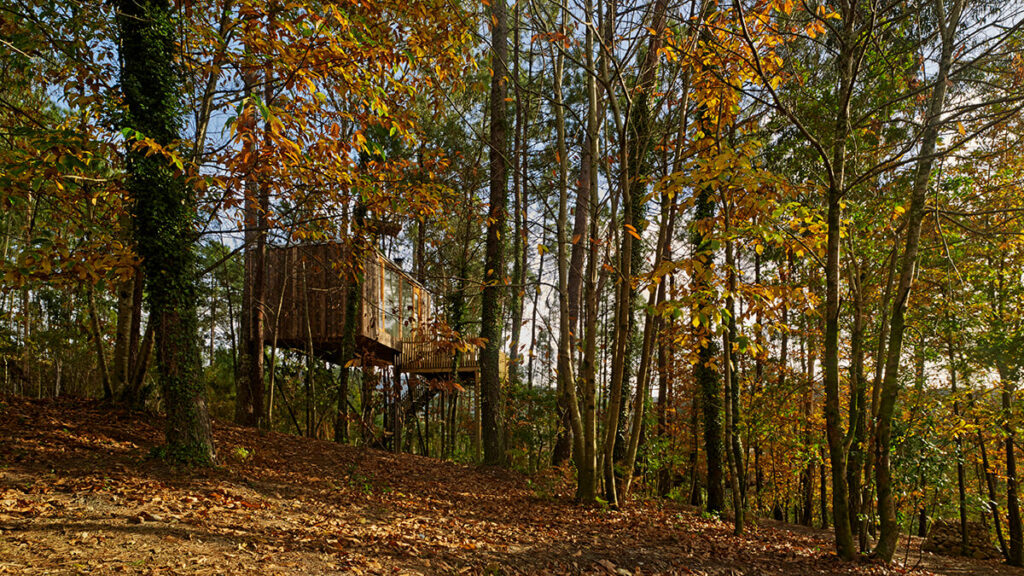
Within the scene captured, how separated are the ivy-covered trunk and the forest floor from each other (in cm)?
53

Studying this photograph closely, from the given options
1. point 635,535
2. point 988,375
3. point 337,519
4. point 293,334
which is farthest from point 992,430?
point 293,334

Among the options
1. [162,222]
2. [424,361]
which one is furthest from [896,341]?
[424,361]

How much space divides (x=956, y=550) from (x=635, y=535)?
32.2ft

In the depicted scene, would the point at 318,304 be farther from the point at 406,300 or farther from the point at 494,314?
the point at 494,314

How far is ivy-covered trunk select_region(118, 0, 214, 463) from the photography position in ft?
17.5

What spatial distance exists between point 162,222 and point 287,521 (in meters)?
3.33

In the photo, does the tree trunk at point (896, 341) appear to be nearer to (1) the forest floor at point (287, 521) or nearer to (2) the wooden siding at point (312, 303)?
(1) the forest floor at point (287, 521)

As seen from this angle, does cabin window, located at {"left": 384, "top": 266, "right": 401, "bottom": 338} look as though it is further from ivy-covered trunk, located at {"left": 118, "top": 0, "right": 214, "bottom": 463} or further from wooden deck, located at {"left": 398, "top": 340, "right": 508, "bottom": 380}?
ivy-covered trunk, located at {"left": 118, "top": 0, "right": 214, "bottom": 463}

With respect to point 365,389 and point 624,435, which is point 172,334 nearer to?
point 365,389

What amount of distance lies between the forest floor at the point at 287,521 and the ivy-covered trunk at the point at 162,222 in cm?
53

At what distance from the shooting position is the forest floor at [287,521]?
338 centimetres

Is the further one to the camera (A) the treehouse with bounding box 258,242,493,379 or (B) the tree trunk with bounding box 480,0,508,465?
(A) the treehouse with bounding box 258,242,493,379

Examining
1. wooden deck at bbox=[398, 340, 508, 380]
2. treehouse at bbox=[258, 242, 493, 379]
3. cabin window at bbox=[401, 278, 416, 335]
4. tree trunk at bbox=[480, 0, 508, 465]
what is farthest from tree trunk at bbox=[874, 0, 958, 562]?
cabin window at bbox=[401, 278, 416, 335]

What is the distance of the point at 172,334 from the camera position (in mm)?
5418
